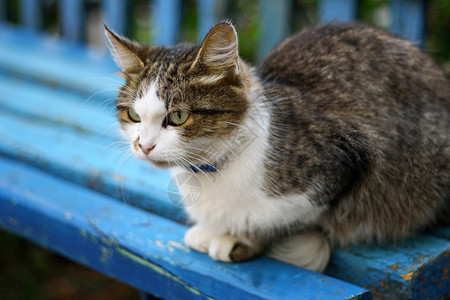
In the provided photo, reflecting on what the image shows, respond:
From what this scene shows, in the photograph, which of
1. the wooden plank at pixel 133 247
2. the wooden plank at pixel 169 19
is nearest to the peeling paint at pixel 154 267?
the wooden plank at pixel 133 247

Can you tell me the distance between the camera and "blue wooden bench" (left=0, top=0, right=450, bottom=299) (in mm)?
1209

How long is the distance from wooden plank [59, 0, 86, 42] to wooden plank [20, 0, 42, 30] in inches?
9.6

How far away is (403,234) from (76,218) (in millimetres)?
815

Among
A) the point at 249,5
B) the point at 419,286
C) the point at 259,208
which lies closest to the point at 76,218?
the point at 259,208

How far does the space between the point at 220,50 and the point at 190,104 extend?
0.12 meters

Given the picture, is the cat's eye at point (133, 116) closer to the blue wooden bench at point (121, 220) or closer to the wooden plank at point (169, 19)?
the blue wooden bench at point (121, 220)

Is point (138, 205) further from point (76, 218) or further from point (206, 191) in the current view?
point (206, 191)

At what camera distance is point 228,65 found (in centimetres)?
118

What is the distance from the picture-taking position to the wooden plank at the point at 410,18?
1950 millimetres

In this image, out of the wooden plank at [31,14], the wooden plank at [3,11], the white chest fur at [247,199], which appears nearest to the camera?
the white chest fur at [247,199]

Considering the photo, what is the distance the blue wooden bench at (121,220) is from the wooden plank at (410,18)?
0.01m

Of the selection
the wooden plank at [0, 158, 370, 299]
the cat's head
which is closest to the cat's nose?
the cat's head

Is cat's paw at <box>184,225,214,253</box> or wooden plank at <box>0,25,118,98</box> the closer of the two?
cat's paw at <box>184,225,214,253</box>

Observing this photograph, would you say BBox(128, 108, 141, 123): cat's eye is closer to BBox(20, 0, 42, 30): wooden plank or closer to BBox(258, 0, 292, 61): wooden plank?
BBox(258, 0, 292, 61): wooden plank
